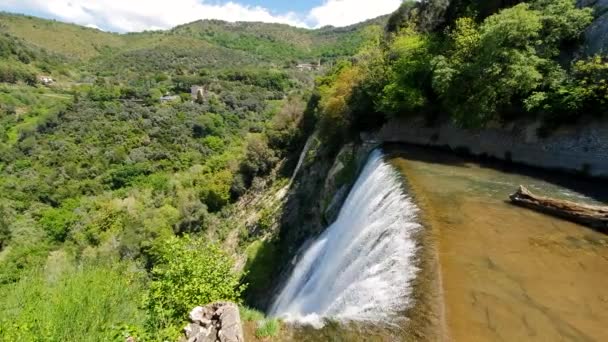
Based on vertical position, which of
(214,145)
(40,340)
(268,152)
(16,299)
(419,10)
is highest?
(419,10)

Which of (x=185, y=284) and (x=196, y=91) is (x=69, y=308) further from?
(x=196, y=91)

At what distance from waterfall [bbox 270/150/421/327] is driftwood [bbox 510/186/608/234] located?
4.15m

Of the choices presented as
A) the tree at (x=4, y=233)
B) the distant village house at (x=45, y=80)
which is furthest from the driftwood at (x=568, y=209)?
the distant village house at (x=45, y=80)

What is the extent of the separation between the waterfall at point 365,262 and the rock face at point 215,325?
2032mm

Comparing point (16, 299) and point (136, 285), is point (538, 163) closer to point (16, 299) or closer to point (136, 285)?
point (136, 285)

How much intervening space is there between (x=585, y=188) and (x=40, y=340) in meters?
18.1

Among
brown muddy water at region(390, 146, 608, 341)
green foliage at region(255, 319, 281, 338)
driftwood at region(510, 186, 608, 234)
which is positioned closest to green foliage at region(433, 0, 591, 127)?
brown muddy water at region(390, 146, 608, 341)

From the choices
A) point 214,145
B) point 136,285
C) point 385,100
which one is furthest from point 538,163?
point 214,145

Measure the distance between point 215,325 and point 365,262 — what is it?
5001mm

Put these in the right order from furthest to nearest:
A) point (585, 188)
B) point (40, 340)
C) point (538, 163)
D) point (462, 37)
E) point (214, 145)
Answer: point (214, 145)
point (462, 37)
point (538, 163)
point (585, 188)
point (40, 340)

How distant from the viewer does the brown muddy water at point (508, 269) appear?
7375mm

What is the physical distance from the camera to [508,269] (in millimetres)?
9336

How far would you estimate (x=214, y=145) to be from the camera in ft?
300

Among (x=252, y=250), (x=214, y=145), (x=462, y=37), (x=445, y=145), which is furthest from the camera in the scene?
(x=214, y=145)
